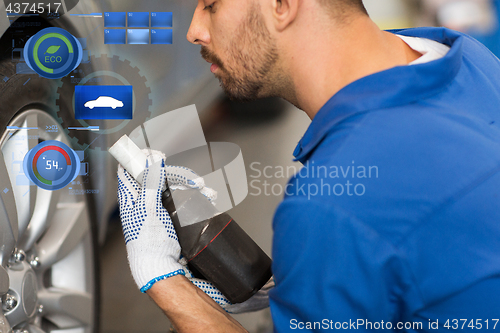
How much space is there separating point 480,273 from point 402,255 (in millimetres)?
89

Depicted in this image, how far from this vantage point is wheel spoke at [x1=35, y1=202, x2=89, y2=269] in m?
0.85

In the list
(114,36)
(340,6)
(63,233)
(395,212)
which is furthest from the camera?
(63,233)

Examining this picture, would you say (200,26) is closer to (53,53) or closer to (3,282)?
(53,53)

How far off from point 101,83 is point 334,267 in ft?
2.04

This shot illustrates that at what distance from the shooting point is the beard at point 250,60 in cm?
57

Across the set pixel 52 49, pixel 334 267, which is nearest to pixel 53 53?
pixel 52 49

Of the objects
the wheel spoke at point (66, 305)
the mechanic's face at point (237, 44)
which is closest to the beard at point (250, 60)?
the mechanic's face at point (237, 44)

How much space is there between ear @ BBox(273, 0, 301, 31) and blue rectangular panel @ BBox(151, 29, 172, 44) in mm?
303

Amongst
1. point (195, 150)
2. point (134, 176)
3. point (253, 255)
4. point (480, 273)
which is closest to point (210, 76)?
point (195, 150)

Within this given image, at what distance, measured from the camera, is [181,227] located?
2.09ft

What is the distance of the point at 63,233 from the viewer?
0.87 m

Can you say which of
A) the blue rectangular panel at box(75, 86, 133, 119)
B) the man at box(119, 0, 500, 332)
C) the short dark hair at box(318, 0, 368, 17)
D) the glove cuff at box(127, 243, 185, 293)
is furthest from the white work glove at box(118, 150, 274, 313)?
the short dark hair at box(318, 0, 368, 17)

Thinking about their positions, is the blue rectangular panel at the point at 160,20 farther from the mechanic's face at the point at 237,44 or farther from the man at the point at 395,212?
the man at the point at 395,212

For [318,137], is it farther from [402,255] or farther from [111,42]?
[111,42]
